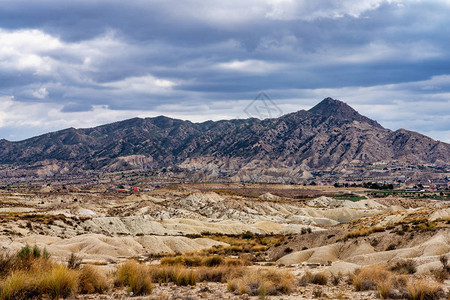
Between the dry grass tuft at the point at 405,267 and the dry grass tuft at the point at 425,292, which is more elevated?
the dry grass tuft at the point at 425,292

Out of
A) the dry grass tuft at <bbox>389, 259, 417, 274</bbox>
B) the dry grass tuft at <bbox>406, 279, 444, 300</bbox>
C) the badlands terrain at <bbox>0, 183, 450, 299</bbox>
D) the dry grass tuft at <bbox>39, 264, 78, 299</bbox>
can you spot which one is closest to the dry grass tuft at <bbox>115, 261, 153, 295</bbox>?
the badlands terrain at <bbox>0, 183, 450, 299</bbox>

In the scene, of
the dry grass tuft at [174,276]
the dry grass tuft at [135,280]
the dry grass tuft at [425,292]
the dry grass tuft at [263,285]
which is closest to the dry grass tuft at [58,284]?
the dry grass tuft at [135,280]

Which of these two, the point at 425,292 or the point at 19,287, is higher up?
the point at 19,287

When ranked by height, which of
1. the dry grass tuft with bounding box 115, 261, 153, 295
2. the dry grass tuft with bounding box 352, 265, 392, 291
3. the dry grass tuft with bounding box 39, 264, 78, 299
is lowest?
the dry grass tuft with bounding box 352, 265, 392, 291

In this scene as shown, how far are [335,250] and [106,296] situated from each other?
788 inches

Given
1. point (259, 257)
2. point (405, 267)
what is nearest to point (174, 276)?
point (405, 267)

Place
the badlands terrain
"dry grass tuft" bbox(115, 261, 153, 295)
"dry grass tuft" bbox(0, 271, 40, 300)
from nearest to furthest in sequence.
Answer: "dry grass tuft" bbox(0, 271, 40, 300), "dry grass tuft" bbox(115, 261, 153, 295), the badlands terrain

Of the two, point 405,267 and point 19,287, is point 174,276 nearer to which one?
point 19,287

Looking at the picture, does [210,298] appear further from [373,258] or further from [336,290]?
[373,258]

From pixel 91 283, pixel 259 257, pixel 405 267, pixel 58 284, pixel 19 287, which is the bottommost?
pixel 259 257

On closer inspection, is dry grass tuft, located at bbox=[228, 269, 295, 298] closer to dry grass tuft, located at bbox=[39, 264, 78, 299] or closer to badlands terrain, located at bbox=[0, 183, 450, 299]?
badlands terrain, located at bbox=[0, 183, 450, 299]

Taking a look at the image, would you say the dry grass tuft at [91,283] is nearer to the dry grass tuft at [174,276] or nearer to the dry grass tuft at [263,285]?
the dry grass tuft at [174,276]

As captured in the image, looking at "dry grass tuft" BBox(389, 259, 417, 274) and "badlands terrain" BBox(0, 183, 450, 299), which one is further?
"dry grass tuft" BBox(389, 259, 417, 274)

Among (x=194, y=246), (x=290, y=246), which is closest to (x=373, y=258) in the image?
(x=290, y=246)
